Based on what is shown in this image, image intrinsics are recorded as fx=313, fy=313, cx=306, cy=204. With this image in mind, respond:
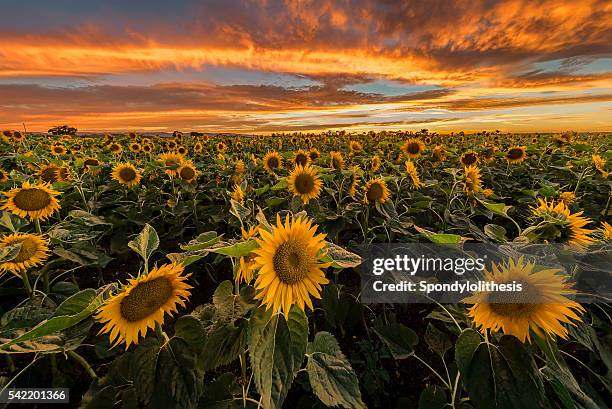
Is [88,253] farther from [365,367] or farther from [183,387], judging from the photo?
[365,367]

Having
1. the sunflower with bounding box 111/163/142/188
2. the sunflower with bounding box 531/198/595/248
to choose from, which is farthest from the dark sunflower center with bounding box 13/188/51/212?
the sunflower with bounding box 531/198/595/248

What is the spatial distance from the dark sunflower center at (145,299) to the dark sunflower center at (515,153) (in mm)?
8831

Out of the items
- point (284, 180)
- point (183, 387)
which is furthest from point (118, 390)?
point (284, 180)

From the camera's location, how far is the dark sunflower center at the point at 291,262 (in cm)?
158

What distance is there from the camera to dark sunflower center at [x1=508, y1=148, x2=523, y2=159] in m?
7.86

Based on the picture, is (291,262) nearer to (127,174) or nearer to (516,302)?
(516,302)

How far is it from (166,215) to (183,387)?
5085 mm

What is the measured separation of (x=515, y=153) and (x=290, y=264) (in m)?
8.45

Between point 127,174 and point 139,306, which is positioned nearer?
point 139,306

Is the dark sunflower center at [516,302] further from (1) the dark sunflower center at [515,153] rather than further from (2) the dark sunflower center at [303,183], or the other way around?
(1) the dark sunflower center at [515,153]

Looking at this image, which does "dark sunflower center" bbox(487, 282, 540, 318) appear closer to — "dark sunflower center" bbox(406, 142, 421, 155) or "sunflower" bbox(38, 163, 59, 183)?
"sunflower" bbox(38, 163, 59, 183)

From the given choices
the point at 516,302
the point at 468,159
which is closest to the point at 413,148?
the point at 468,159

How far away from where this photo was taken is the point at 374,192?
412 cm

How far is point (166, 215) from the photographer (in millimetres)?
5949
